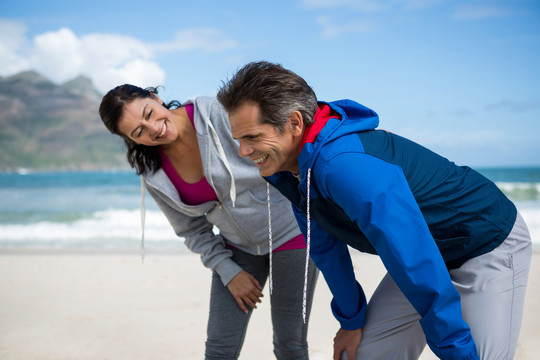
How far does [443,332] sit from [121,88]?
5.22 ft

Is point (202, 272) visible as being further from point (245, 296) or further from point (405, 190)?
point (405, 190)

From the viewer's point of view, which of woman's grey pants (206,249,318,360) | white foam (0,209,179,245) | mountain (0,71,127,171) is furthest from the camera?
mountain (0,71,127,171)


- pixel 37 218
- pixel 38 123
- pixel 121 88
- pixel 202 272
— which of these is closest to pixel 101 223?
pixel 37 218

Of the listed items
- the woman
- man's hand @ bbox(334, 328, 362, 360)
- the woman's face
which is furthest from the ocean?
man's hand @ bbox(334, 328, 362, 360)

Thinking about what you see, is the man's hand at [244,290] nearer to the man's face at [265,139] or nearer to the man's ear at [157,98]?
the man's face at [265,139]

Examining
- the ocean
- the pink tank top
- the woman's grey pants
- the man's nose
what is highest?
the man's nose

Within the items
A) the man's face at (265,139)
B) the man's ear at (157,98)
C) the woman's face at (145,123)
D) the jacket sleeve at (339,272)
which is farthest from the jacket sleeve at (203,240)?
the man's face at (265,139)

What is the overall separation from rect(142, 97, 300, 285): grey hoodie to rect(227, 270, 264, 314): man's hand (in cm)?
3

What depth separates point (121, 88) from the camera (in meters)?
2.15

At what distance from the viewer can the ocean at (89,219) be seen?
28.8 feet

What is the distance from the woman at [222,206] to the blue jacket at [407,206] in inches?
18.2

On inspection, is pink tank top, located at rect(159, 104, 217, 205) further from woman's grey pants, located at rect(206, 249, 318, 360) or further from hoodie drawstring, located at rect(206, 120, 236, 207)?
woman's grey pants, located at rect(206, 249, 318, 360)

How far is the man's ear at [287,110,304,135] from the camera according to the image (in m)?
1.55

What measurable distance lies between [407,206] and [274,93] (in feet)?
1.75
